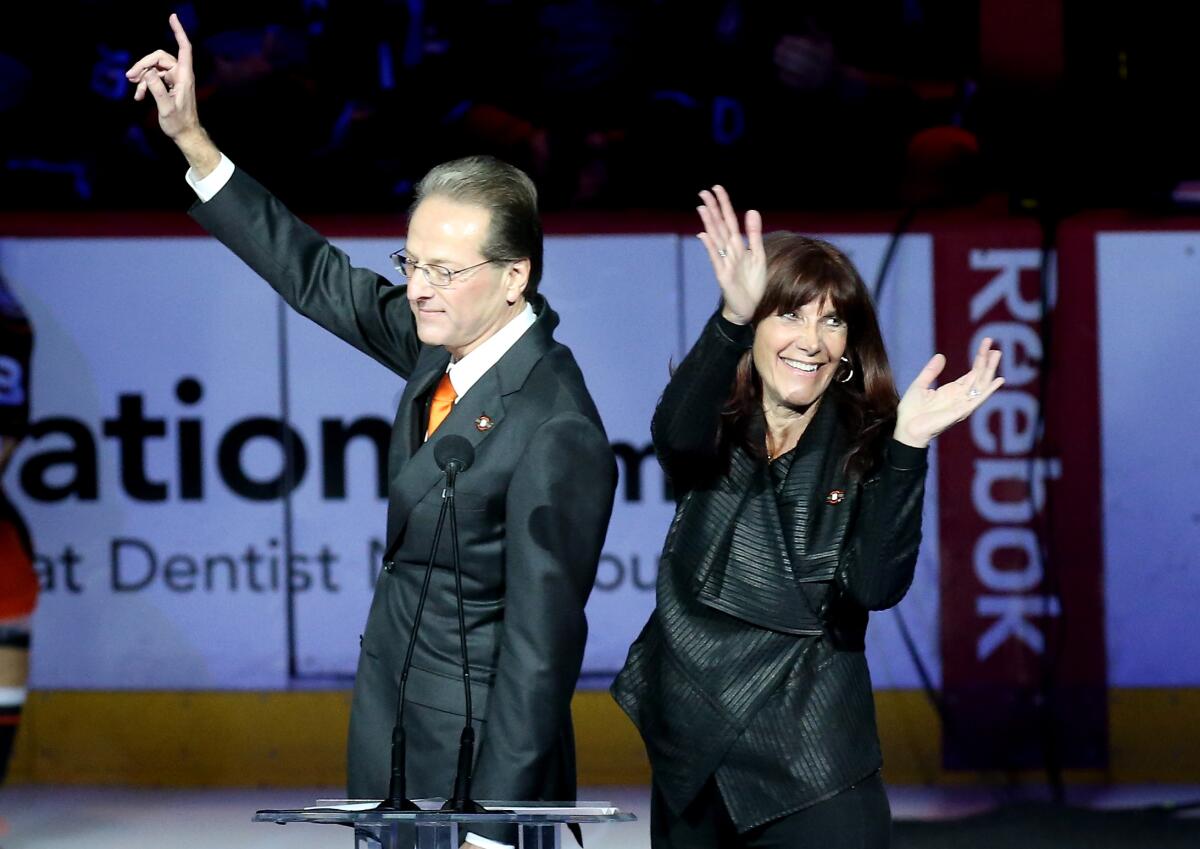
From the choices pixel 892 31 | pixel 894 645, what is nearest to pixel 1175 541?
pixel 894 645

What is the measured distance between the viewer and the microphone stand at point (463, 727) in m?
2.13

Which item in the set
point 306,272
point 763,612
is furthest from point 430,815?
point 306,272

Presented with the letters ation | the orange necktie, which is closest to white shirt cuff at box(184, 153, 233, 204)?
the orange necktie

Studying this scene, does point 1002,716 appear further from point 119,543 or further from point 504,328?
point 504,328

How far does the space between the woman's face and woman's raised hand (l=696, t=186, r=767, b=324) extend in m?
0.21

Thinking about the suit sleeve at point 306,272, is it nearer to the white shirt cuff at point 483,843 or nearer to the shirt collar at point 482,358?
the shirt collar at point 482,358

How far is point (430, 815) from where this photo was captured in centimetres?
205

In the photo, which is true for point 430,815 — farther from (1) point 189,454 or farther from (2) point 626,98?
(2) point 626,98

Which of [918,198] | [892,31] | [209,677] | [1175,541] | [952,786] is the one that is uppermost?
[892,31]

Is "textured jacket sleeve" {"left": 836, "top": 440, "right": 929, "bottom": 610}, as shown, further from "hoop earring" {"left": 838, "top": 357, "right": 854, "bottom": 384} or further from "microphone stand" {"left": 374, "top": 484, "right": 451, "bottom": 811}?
"microphone stand" {"left": 374, "top": 484, "right": 451, "bottom": 811}

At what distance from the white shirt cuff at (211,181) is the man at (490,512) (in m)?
0.21

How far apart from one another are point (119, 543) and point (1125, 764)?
2.98 m

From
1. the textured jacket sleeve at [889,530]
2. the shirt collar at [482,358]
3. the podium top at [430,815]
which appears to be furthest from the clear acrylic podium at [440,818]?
the shirt collar at [482,358]

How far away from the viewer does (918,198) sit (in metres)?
5.50
